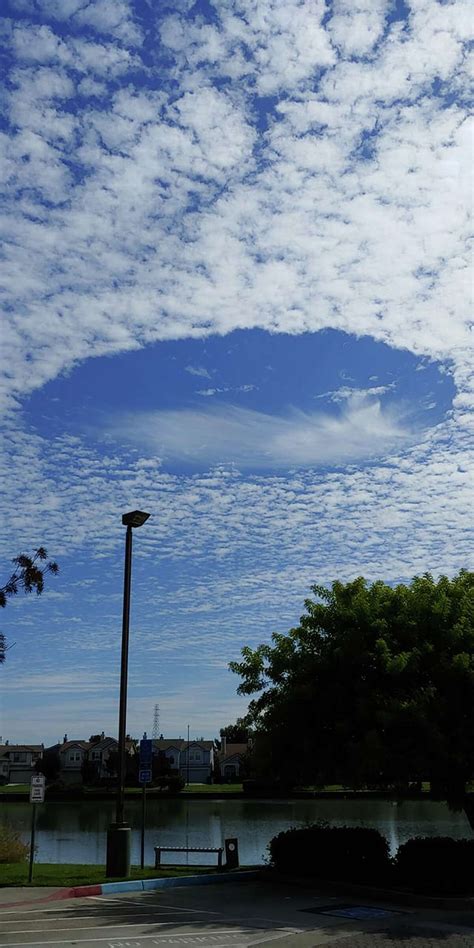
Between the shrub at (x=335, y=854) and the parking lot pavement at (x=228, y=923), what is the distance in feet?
2.97

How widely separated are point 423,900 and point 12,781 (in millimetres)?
111624

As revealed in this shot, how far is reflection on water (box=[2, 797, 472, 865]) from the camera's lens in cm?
3231

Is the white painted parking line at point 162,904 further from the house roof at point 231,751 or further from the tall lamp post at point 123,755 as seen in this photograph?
the house roof at point 231,751

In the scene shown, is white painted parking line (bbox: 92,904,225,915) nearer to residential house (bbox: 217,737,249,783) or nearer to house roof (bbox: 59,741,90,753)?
residential house (bbox: 217,737,249,783)

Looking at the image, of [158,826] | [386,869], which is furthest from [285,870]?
[158,826]

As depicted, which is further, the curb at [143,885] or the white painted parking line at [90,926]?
the curb at [143,885]

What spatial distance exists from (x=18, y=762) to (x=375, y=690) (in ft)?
367

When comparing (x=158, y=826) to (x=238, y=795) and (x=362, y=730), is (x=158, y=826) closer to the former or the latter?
(x=362, y=730)

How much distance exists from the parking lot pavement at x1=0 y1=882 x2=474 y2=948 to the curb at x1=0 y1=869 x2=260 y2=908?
1.06 ft

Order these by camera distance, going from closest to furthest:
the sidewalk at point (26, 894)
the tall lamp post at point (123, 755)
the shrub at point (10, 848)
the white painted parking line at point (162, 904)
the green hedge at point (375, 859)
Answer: the white painted parking line at point (162, 904) < the sidewalk at point (26, 894) < the green hedge at point (375, 859) < the tall lamp post at point (123, 755) < the shrub at point (10, 848)

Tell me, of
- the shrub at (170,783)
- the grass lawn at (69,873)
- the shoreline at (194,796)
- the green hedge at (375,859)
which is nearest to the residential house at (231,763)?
the shrub at (170,783)

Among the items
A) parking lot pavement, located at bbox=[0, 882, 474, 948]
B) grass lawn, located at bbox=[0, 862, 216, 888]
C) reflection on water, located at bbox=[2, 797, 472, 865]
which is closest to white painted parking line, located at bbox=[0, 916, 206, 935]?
parking lot pavement, located at bbox=[0, 882, 474, 948]

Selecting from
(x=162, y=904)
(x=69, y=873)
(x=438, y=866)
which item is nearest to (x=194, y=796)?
(x=69, y=873)

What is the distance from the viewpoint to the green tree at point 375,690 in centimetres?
1634
